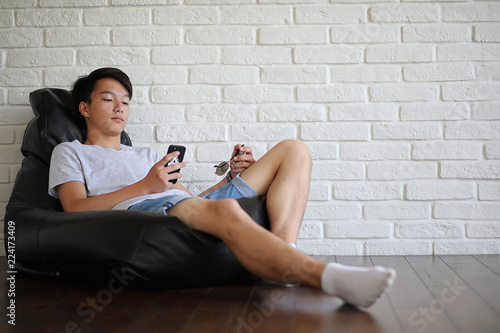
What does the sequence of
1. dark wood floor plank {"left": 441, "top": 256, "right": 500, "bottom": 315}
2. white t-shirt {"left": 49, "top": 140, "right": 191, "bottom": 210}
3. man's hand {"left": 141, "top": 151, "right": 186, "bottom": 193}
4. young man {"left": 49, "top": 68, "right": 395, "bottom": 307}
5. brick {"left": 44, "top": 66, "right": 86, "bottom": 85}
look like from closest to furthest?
young man {"left": 49, "top": 68, "right": 395, "bottom": 307}, dark wood floor plank {"left": 441, "top": 256, "right": 500, "bottom": 315}, man's hand {"left": 141, "top": 151, "right": 186, "bottom": 193}, white t-shirt {"left": 49, "top": 140, "right": 191, "bottom": 210}, brick {"left": 44, "top": 66, "right": 86, "bottom": 85}

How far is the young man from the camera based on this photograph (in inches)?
61.1

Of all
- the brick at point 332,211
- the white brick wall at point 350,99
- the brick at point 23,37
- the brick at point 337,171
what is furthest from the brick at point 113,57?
the brick at point 332,211

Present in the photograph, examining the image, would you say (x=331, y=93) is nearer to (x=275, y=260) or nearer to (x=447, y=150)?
(x=447, y=150)

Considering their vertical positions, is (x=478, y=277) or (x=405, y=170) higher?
(x=405, y=170)

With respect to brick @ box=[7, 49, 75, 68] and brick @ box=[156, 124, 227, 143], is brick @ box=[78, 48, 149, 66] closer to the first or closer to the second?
brick @ box=[7, 49, 75, 68]

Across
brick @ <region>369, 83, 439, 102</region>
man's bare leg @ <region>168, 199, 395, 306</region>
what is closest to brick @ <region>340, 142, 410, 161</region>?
brick @ <region>369, 83, 439, 102</region>

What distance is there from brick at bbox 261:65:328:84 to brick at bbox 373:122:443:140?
41cm

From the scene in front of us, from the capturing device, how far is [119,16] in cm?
280

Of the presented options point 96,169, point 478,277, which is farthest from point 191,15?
point 478,277

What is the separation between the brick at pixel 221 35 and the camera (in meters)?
2.77

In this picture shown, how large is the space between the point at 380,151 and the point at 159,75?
129 cm

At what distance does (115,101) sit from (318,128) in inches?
42.5

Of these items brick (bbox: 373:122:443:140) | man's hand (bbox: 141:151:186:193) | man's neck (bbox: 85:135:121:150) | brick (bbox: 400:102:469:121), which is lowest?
man's hand (bbox: 141:151:186:193)

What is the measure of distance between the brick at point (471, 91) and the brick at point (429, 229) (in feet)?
2.24
